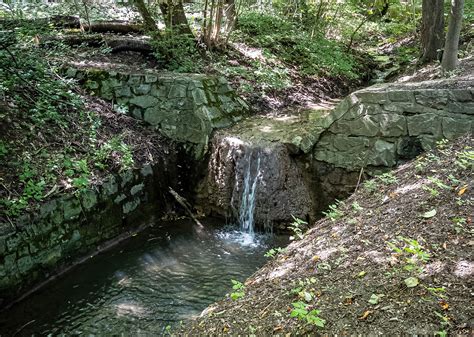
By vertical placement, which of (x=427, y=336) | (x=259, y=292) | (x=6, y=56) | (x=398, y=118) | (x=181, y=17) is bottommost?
(x=259, y=292)

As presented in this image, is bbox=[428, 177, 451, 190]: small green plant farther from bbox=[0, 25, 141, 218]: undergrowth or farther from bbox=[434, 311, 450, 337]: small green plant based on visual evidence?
bbox=[0, 25, 141, 218]: undergrowth

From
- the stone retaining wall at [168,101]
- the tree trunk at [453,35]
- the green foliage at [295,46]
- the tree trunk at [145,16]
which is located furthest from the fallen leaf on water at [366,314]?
the green foliage at [295,46]

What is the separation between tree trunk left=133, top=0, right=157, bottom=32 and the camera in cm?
779

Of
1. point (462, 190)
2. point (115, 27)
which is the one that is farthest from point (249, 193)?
point (115, 27)

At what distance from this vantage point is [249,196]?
20.2 ft

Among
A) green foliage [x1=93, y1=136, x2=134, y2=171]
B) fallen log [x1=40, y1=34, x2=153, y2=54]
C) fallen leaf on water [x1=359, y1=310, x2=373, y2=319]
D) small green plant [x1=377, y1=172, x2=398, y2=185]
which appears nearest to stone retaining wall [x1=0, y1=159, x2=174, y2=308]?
green foliage [x1=93, y1=136, x2=134, y2=171]

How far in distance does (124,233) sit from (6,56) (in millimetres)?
2873

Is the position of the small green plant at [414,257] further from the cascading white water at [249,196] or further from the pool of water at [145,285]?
the cascading white water at [249,196]

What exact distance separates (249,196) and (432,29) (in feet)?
17.9

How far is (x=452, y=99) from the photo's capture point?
5.00 metres

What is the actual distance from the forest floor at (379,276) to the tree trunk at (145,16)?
18.8 feet

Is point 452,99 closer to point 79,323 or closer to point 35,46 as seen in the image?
point 79,323

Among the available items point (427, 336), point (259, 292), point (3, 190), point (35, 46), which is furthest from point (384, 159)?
point (35, 46)

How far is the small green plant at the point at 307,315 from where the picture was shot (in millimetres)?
2207
